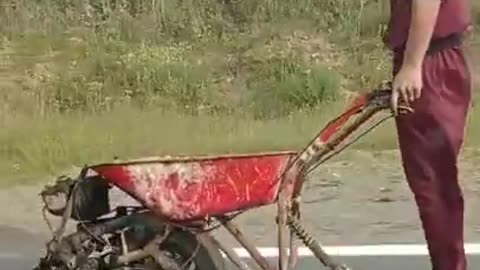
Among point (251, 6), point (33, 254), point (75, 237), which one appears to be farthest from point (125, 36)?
point (75, 237)

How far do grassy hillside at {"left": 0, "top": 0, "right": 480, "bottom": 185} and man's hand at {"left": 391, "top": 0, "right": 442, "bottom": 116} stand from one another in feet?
15.4

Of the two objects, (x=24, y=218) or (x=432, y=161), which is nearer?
(x=432, y=161)

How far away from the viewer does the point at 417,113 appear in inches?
212

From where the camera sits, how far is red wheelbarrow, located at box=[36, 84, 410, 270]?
5156mm

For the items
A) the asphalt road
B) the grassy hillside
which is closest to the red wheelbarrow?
the asphalt road

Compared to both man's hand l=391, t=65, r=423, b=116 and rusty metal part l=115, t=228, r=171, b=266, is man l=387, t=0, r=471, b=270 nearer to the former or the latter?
man's hand l=391, t=65, r=423, b=116

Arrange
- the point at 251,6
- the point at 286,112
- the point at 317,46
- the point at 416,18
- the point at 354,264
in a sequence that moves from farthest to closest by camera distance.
A: the point at 251,6
the point at 317,46
the point at 286,112
the point at 354,264
the point at 416,18

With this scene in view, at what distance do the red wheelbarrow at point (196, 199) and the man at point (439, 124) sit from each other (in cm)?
17

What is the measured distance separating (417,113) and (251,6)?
10950 mm

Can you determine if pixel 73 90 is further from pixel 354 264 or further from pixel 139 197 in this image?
pixel 139 197

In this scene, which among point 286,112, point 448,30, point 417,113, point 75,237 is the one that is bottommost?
point 286,112

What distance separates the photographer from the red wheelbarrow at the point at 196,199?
5.16 metres

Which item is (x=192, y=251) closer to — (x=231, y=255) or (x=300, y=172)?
(x=231, y=255)

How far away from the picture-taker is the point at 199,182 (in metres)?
5.16
